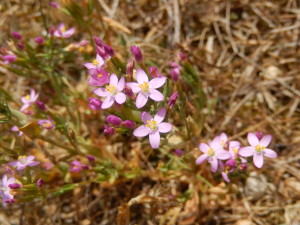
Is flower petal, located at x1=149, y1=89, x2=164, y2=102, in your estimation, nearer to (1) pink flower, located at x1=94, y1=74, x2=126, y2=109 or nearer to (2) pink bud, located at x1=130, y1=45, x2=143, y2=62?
(1) pink flower, located at x1=94, y1=74, x2=126, y2=109

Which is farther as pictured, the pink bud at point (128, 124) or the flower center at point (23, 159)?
the flower center at point (23, 159)

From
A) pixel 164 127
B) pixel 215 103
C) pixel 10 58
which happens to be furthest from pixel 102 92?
pixel 215 103

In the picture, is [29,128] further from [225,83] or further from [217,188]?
[225,83]

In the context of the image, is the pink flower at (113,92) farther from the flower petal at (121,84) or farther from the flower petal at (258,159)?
the flower petal at (258,159)

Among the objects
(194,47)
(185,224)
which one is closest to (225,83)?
(194,47)

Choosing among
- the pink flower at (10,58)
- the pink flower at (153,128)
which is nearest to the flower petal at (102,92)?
Answer: the pink flower at (153,128)

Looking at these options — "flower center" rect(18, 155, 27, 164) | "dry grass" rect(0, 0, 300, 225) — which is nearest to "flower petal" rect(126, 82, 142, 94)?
"dry grass" rect(0, 0, 300, 225)

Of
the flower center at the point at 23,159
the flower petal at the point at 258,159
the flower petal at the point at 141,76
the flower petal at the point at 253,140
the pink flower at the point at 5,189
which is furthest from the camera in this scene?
the flower center at the point at 23,159
